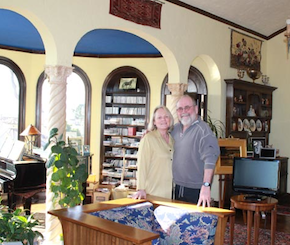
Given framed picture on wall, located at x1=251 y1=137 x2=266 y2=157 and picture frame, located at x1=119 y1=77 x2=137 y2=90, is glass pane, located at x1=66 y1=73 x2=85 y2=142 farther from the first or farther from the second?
framed picture on wall, located at x1=251 y1=137 x2=266 y2=157

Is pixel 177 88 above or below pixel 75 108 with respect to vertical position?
above

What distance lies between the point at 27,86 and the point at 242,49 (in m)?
4.82

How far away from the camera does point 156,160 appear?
3.79 metres

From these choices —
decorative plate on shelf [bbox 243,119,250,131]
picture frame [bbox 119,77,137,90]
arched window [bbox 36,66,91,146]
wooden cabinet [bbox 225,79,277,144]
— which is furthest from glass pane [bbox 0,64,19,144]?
decorative plate on shelf [bbox 243,119,250,131]

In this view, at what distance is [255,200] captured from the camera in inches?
183

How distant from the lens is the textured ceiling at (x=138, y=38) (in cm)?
716

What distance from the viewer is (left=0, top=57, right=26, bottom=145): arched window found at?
29.1 feet

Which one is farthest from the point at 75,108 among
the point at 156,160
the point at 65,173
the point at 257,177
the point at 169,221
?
the point at 169,221

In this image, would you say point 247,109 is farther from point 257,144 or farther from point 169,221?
point 169,221

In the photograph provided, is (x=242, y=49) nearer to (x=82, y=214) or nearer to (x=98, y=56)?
(x=98, y=56)

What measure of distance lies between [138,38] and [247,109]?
8.86 feet

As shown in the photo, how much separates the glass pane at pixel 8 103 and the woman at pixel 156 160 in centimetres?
582

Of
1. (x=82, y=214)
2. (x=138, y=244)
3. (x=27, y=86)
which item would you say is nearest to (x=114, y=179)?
(x=27, y=86)

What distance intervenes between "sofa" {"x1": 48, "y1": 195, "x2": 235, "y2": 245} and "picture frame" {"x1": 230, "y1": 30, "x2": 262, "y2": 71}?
5.24 m
